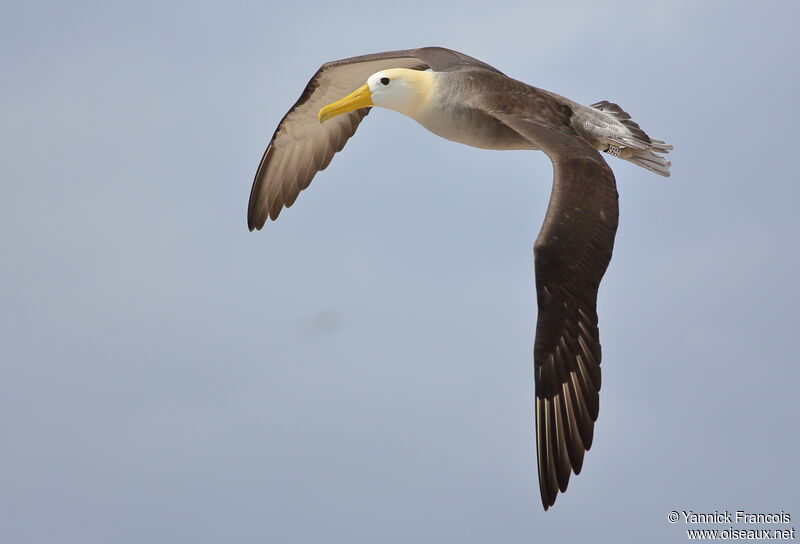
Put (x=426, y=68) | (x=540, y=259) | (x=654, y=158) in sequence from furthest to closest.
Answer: (x=426, y=68)
(x=654, y=158)
(x=540, y=259)

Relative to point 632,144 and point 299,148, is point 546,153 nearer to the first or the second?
point 632,144

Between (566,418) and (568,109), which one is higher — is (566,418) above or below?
below

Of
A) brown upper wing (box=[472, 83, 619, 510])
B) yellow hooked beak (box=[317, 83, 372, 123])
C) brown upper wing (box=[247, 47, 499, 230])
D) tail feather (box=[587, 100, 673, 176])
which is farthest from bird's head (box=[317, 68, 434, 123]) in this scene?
brown upper wing (box=[472, 83, 619, 510])

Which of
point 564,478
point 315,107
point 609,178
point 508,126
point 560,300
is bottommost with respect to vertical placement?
point 564,478

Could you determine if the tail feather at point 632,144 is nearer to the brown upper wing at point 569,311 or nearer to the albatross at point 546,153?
the albatross at point 546,153

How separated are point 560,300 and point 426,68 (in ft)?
16.1

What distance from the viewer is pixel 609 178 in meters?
11.8

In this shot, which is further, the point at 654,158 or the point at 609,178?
the point at 654,158

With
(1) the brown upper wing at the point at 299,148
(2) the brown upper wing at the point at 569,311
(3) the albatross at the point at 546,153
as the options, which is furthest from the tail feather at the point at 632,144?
(1) the brown upper wing at the point at 299,148

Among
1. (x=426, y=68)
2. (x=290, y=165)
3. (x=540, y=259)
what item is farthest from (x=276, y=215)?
(x=540, y=259)

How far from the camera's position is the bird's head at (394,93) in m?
13.6

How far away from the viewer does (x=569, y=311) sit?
11578 mm

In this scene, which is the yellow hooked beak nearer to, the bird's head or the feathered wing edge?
the bird's head

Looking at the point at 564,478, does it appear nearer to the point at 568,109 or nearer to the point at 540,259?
the point at 540,259
